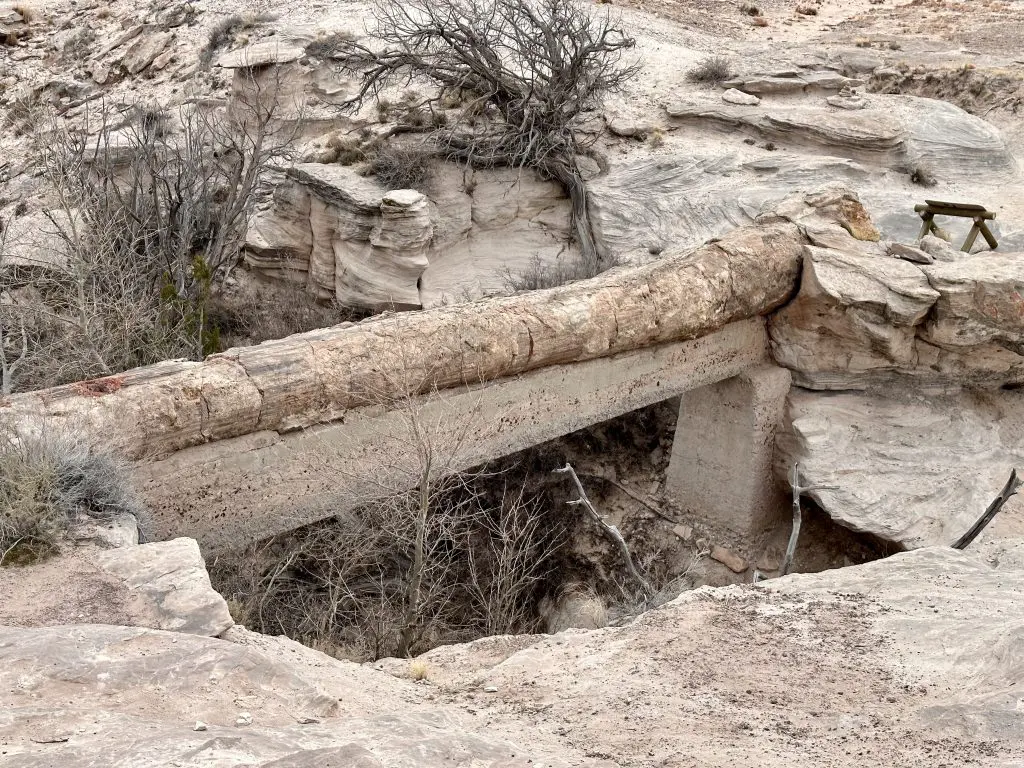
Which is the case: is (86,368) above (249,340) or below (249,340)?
above

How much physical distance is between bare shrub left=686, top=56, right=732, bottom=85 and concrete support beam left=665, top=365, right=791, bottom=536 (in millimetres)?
9659

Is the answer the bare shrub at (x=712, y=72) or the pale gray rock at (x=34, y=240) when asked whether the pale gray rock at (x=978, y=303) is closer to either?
the bare shrub at (x=712, y=72)

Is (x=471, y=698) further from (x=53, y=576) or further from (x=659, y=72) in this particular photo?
(x=659, y=72)

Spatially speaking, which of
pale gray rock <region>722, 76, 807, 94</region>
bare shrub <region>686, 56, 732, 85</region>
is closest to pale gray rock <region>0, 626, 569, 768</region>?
pale gray rock <region>722, 76, 807, 94</region>

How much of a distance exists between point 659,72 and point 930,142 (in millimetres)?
5063

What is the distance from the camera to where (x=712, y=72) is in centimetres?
1825

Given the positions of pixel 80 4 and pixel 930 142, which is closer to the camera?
pixel 930 142

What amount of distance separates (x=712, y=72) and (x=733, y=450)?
10.1 metres

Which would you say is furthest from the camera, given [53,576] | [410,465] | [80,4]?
[80,4]

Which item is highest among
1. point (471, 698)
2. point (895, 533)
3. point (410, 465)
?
point (471, 698)

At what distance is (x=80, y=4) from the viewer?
24.6 meters

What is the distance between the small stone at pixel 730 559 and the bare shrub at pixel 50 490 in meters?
5.92

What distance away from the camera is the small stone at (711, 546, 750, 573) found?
10172 mm

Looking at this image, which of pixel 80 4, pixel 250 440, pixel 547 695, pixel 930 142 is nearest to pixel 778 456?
pixel 250 440
